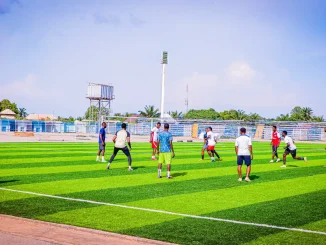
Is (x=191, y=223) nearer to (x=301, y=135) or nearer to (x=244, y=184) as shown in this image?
(x=244, y=184)

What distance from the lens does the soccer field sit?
8.79 m

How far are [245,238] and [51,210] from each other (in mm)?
4553

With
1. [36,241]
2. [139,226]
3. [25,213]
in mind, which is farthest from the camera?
[25,213]

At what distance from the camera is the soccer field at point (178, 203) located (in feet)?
28.8

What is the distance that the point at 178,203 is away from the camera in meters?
11.8

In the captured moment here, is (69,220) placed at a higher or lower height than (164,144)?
lower

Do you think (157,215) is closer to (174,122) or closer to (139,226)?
(139,226)

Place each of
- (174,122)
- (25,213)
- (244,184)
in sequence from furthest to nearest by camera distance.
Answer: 1. (174,122)
2. (244,184)
3. (25,213)

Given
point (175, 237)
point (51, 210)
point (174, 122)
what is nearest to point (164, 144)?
point (51, 210)

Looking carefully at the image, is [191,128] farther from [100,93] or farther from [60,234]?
[60,234]

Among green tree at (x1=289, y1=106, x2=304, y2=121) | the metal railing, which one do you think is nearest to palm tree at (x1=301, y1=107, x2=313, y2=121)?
green tree at (x1=289, y1=106, x2=304, y2=121)

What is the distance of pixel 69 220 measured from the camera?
9422 mm

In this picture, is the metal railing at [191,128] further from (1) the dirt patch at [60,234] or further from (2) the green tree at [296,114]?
(1) the dirt patch at [60,234]

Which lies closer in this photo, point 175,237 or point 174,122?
point 175,237
